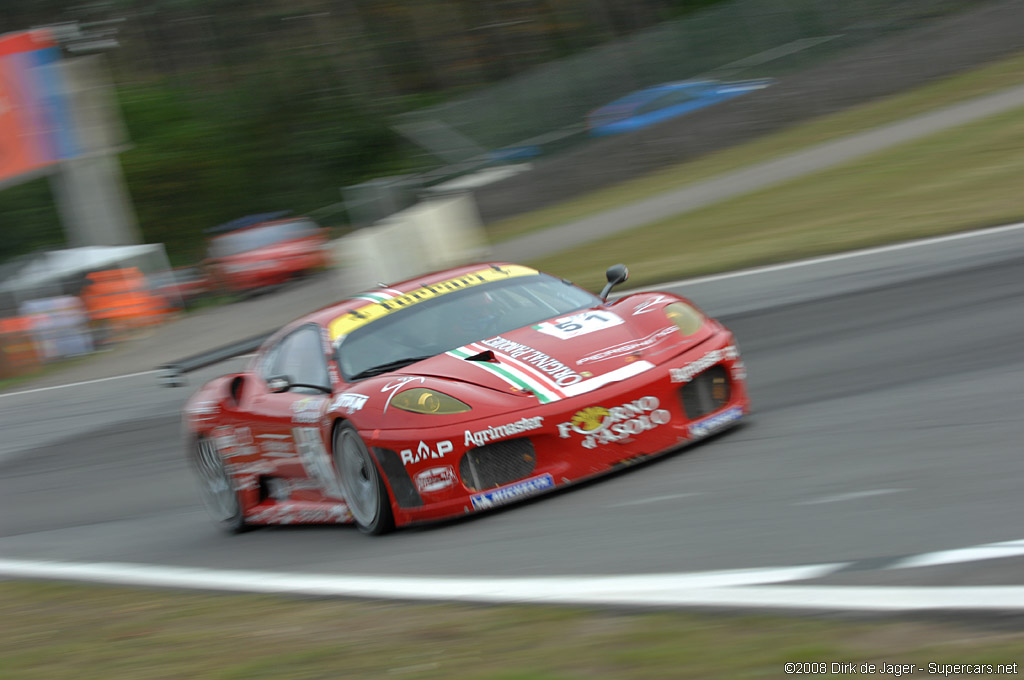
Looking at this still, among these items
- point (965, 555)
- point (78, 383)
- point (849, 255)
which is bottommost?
point (849, 255)

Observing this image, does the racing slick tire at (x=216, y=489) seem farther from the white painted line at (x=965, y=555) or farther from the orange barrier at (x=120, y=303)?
the orange barrier at (x=120, y=303)

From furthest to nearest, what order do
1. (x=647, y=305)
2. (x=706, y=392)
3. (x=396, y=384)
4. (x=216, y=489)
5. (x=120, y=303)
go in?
(x=120, y=303), (x=216, y=489), (x=647, y=305), (x=706, y=392), (x=396, y=384)

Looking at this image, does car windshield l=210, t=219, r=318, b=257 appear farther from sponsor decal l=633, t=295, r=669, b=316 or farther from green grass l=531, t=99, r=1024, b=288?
sponsor decal l=633, t=295, r=669, b=316

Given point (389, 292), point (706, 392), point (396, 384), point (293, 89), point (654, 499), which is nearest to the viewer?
point (654, 499)

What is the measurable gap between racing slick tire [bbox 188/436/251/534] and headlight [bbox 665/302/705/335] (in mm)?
2839

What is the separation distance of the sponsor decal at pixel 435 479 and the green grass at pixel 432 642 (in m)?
0.90

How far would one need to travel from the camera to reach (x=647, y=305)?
6.79 meters

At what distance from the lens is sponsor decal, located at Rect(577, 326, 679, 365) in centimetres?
616

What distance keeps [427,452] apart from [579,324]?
1.29m

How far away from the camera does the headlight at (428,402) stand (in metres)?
5.84

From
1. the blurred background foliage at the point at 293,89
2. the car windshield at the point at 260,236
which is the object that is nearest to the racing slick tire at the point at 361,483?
the car windshield at the point at 260,236

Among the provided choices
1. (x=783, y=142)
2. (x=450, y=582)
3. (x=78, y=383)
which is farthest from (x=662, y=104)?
A: (x=450, y=582)

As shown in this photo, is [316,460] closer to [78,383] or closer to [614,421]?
[614,421]

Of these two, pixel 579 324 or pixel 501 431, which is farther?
pixel 579 324
